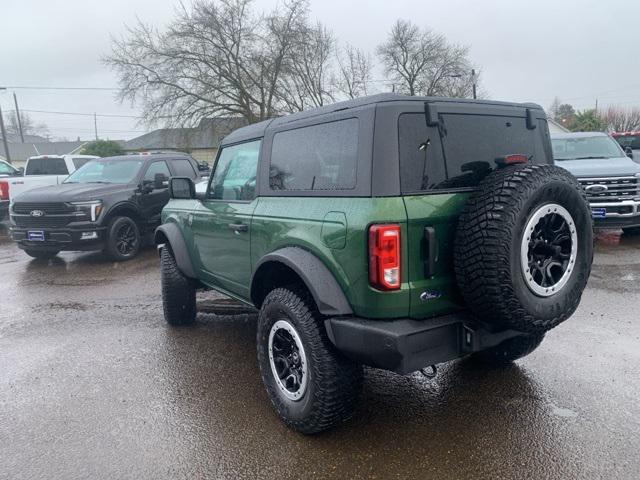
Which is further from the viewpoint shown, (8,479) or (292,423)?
(292,423)

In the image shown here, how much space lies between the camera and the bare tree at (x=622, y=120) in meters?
49.1

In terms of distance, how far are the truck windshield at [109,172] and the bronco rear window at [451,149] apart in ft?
25.0

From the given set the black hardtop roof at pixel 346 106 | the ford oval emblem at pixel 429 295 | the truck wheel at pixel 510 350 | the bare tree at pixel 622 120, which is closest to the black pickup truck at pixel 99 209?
the black hardtop roof at pixel 346 106

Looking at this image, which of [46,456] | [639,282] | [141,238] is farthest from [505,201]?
[141,238]

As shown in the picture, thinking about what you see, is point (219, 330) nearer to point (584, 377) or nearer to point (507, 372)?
point (507, 372)

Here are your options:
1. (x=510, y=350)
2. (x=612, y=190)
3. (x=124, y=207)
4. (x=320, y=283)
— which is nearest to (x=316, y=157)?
(x=320, y=283)

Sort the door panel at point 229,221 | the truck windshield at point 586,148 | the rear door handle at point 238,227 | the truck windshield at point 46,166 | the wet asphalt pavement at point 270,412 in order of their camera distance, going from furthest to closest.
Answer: the truck windshield at point 46,166, the truck windshield at point 586,148, the door panel at point 229,221, the rear door handle at point 238,227, the wet asphalt pavement at point 270,412

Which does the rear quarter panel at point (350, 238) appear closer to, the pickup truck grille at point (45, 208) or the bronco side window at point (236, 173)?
the bronco side window at point (236, 173)

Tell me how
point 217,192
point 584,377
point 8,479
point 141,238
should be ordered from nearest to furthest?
point 8,479
point 584,377
point 217,192
point 141,238

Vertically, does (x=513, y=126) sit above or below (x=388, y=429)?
above

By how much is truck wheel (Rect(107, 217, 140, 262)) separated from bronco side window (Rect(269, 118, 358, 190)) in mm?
6151

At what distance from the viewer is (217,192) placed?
4.40 metres

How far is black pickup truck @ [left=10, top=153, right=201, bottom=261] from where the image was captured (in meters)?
8.47

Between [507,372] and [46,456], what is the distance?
320 centimetres
